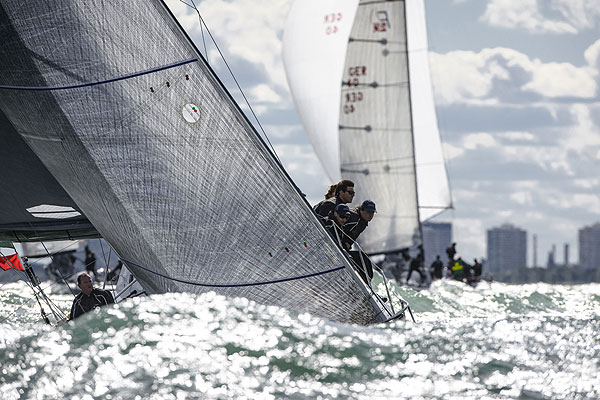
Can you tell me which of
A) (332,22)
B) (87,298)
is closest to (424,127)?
(332,22)

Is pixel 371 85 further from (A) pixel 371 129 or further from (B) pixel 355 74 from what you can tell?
(A) pixel 371 129

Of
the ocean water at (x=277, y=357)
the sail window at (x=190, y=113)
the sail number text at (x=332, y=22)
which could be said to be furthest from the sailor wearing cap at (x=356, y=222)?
the sail number text at (x=332, y=22)

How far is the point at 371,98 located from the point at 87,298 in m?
21.9

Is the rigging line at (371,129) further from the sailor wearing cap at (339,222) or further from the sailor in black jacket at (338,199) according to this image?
the sailor wearing cap at (339,222)

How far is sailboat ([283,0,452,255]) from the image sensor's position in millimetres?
31953

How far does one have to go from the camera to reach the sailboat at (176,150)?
9727mm

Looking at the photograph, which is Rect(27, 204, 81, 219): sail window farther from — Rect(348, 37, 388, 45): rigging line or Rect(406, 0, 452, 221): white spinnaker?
Rect(406, 0, 452, 221): white spinnaker

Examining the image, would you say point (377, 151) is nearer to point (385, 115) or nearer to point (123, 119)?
point (385, 115)

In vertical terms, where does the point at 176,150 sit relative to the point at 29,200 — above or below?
above

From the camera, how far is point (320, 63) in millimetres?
34094

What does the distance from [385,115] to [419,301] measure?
40.1 ft

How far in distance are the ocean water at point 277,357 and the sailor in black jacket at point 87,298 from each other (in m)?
1.56

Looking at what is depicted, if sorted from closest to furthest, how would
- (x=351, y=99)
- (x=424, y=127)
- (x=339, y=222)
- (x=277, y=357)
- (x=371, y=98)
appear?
1. (x=277, y=357)
2. (x=339, y=222)
3. (x=371, y=98)
4. (x=351, y=99)
5. (x=424, y=127)

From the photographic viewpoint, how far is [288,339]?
8461 mm
